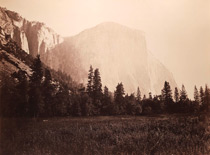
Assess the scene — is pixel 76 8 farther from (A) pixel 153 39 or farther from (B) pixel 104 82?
(B) pixel 104 82

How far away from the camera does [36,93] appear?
1928 cm

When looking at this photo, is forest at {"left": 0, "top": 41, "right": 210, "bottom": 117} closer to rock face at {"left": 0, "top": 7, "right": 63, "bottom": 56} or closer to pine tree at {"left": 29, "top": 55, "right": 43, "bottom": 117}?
pine tree at {"left": 29, "top": 55, "right": 43, "bottom": 117}

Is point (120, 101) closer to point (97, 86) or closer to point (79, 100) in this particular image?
point (97, 86)

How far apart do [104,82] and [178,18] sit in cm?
5075

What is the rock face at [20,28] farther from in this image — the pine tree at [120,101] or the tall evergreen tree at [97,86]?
the pine tree at [120,101]

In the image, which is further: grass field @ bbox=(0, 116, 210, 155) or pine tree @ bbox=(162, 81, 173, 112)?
pine tree @ bbox=(162, 81, 173, 112)

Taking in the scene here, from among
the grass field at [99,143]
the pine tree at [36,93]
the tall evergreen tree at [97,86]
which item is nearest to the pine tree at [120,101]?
the tall evergreen tree at [97,86]

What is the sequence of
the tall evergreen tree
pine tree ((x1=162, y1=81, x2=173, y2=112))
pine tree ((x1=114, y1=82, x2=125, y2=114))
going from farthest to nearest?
pine tree ((x1=114, y1=82, x2=125, y2=114))
the tall evergreen tree
pine tree ((x1=162, y1=81, x2=173, y2=112))

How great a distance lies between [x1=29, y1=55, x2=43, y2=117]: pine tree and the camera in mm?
15670

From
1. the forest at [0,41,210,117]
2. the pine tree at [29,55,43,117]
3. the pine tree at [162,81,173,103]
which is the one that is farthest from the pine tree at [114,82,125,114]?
the pine tree at [29,55,43,117]

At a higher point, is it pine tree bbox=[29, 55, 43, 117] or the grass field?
pine tree bbox=[29, 55, 43, 117]

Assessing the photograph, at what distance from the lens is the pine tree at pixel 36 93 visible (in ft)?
51.4

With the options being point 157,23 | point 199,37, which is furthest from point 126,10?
point 199,37

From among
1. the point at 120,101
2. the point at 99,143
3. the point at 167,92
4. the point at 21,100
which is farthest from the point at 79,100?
the point at 99,143
